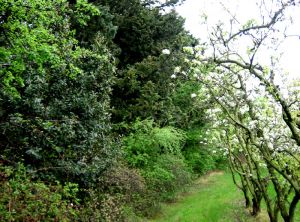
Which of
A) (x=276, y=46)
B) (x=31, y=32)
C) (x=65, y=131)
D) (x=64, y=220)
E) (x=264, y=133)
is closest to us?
(x=64, y=220)

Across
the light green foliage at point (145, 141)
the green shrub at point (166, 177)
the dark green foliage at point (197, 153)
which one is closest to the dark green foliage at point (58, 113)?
the light green foliage at point (145, 141)

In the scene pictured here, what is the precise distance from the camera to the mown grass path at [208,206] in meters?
14.2

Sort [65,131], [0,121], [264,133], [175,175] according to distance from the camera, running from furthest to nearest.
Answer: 1. [175,175]
2. [264,133]
3. [65,131]
4. [0,121]

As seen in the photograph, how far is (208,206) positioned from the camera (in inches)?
627

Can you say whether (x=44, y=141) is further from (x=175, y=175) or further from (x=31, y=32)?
(x=175, y=175)

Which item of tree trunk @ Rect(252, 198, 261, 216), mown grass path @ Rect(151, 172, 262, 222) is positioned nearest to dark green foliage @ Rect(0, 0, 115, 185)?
mown grass path @ Rect(151, 172, 262, 222)

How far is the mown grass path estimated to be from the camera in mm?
14211

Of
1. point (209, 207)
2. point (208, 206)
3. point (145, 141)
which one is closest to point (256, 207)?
point (209, 207)

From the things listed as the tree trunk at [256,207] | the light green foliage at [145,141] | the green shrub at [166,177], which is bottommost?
the tree trunk at [256,207]

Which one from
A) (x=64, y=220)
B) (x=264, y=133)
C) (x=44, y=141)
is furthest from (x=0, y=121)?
(x=264, y=133)

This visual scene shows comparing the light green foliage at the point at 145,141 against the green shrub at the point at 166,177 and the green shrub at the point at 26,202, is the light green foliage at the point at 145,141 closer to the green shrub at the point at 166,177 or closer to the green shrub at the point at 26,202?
the green shrub at the point at 166,177

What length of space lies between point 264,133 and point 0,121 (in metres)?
7.21

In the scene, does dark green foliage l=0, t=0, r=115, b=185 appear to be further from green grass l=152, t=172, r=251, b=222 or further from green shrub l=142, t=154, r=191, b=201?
green grass l=152, t=172, r=251, b=222

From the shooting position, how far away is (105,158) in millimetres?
11367
